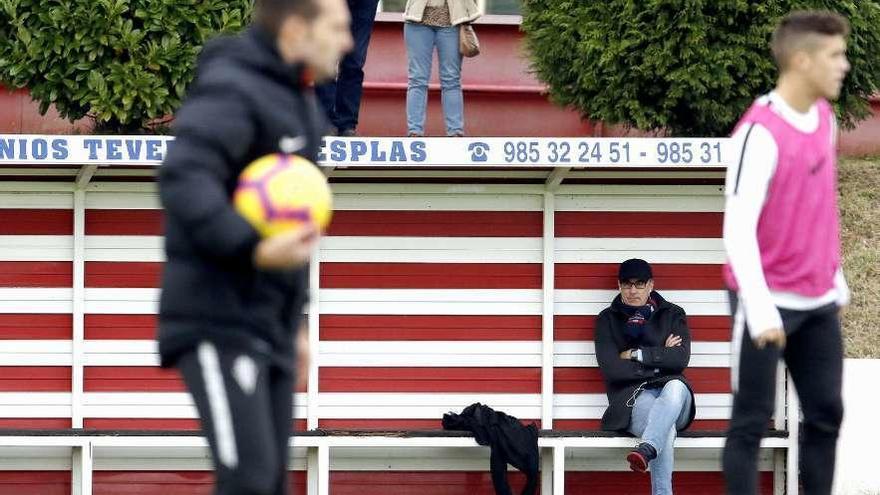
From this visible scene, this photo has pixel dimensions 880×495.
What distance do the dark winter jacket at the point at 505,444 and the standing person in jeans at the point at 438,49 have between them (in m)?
1.94

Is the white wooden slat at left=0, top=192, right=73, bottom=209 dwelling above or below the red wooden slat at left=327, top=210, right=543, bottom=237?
above

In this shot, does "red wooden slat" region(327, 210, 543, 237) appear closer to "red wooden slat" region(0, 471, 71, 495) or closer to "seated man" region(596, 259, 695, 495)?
"seated man" region(596, 259, 695, 495)

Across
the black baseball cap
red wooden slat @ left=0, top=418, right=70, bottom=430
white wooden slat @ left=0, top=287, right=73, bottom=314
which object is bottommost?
red wooden slat @ left=0, top=418, right=70, bottom=430

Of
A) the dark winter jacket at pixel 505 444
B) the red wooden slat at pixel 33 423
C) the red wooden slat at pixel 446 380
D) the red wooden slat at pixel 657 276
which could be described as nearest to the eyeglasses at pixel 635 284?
the red wooden slat at pixel 657 276

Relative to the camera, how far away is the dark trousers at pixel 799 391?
5.98m

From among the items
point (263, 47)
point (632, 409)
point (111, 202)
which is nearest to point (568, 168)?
point (632, 409)

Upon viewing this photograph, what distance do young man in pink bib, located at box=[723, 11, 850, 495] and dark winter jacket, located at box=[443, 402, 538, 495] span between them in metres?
3.66

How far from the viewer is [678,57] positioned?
10938mm

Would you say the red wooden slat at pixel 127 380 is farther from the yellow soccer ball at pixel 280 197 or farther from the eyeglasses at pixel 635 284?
the yellow soccer ball at pixel 280 197

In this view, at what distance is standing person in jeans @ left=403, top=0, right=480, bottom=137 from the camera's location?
10.6 meters

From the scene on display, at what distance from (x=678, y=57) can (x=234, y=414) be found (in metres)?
7.04

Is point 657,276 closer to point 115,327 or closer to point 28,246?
point 115,327

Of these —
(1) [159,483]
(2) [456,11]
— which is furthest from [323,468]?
(2) [456,11]

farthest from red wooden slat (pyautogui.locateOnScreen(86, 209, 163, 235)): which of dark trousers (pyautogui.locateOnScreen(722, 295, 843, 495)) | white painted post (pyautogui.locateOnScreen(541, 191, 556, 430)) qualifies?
dark trousers (pyautogui.locateOnScreen(722, 295, 843, 495))
